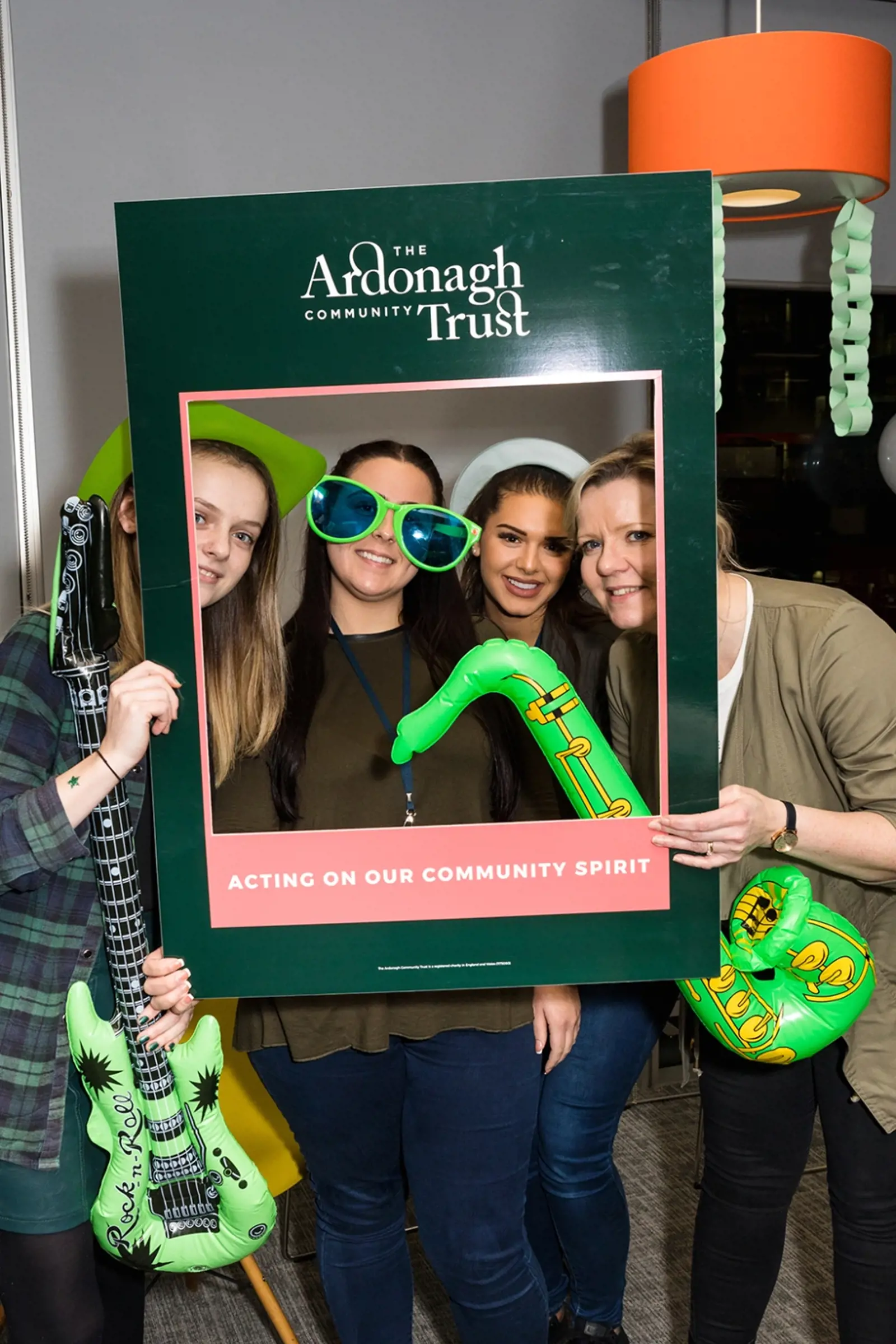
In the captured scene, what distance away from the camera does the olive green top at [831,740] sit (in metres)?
1.26

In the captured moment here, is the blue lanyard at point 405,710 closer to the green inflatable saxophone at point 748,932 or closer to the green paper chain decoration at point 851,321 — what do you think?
the green inflatable saxophone at point 748,932

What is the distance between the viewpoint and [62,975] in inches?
49.1

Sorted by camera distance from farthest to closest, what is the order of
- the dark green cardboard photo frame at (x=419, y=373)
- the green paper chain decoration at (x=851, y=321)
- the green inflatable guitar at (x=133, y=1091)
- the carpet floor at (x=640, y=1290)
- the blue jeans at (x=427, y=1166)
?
the carpet floor at (x=640, y=1290), the green paper chain decoration at (x=851, y=321), the blue jeans at (x=427, y=1166), the green inflatable guitar at (x=133, y=1091), the dark green cardboard photo frame at (x=419, y=373)

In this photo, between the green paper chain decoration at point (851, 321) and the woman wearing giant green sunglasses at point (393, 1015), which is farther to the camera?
the green paper chain decoration at point (851, 321)

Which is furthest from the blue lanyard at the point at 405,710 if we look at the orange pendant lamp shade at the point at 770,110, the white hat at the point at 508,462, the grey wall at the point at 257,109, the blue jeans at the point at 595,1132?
the grey wall at the point at 257,109

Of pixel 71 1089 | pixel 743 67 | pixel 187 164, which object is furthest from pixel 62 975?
pixel 187 164

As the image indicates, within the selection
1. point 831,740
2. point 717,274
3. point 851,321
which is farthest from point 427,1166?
point 851,321

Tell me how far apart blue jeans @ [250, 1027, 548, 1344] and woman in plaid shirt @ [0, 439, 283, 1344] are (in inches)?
8.3

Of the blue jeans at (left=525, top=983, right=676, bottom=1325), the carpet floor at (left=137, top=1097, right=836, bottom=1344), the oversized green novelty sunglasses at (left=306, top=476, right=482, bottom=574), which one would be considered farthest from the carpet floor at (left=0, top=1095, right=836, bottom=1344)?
the oversized green novelty sunglasses at (left=306, top=476, right=482, bottom=574)

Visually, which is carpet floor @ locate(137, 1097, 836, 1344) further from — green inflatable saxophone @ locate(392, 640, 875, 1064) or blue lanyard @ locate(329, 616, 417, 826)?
blue lanyard @ locate(329, 616, 417, 826)

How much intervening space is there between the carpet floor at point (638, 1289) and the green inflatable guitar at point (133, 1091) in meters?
0.85

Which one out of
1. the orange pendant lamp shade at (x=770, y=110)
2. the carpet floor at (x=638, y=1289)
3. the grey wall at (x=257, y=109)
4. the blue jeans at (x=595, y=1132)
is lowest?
the carpet floor at (x=638, y=1289)

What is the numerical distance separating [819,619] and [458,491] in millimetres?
433

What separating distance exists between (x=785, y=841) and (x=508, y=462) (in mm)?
481
